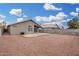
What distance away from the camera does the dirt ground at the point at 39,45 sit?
12.3 feet

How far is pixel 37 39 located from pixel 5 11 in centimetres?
48

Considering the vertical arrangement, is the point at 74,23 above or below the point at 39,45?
above

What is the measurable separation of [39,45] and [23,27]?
27cm

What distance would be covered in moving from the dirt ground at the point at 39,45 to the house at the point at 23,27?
57mm

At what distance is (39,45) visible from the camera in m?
3.75

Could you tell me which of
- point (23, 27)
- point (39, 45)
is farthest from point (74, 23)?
point (23, 27)

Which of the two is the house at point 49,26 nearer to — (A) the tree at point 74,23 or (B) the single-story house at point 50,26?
(B) the single-story house at point 50,26

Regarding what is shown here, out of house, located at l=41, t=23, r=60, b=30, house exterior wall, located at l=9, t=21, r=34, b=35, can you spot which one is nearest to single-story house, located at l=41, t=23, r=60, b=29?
house, located at l=41, t=23, r=60, b=30

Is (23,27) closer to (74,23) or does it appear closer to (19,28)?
(19,28)

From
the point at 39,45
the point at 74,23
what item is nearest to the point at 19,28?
the point at 39,45

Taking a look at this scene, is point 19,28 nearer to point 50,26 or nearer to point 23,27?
point 23,27

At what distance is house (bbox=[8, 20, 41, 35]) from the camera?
12.3ft

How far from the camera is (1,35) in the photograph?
3744 mm

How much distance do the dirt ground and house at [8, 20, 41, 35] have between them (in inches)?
2.3
